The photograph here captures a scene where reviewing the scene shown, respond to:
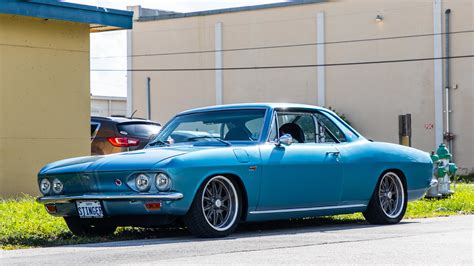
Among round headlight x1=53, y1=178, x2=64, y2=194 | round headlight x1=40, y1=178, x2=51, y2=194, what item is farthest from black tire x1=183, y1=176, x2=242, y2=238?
round headlight x1=40, y1=178, x2=51, y2=194

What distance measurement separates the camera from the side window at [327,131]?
11.9 m

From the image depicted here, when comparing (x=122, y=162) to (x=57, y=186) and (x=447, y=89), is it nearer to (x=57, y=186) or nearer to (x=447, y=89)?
(x=57, y=186)

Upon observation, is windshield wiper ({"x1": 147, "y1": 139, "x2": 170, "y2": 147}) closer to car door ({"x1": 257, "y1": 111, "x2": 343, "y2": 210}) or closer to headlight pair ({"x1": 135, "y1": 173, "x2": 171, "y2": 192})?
car door ({"x1": 257, "y1": 111, "x2": 343, "y2": 210})

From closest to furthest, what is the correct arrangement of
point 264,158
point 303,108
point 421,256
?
point 421,256 < point 264,158 < point 303,108

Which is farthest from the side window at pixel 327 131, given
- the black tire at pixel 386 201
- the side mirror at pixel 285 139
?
the side mirror at pixel 285 139

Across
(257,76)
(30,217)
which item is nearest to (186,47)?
(257,76)

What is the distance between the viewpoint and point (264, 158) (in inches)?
425

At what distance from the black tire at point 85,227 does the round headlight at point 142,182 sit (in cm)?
97

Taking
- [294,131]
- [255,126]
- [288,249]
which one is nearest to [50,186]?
[255,126]

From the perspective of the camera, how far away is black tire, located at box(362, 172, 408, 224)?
39.4ft

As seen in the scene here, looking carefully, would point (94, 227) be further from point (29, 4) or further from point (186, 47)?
point (186, 47)

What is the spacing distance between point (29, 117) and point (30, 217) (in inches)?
187

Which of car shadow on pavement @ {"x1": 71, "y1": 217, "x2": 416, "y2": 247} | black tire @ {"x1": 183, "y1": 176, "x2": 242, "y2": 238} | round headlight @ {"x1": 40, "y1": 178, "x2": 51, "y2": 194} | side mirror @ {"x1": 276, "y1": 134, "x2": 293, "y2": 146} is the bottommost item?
car shadow on pavement @ {"x1": 71, "y1": 217, "x2": 416, "y2": 247}

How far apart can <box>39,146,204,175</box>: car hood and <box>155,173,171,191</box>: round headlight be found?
0.14 meters
